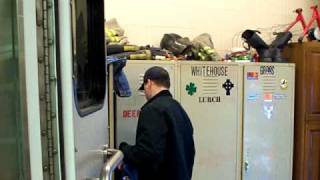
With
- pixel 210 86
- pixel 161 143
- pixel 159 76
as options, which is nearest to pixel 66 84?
pixel 161 143

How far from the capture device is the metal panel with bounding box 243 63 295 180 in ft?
11.2

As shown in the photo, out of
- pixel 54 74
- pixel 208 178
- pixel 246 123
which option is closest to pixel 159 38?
pixel 246 123

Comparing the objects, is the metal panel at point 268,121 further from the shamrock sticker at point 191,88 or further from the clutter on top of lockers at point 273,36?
the shamrock sticker at point 191,88

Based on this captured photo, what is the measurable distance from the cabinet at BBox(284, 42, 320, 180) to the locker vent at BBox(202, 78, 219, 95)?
933mm

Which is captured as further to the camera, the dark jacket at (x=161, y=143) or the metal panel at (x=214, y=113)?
the metal panel at (x=214, y=113)

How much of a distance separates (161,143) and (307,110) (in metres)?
1.84

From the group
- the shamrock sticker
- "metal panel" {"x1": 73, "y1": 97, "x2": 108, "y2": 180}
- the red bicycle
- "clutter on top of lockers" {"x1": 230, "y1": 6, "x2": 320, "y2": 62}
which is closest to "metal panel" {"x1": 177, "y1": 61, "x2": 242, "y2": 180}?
the shamrock sticker

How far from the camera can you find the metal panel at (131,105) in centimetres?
295

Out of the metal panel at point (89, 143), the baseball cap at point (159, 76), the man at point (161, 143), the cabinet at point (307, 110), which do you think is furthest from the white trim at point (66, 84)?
the cabinet at point (307, 110)

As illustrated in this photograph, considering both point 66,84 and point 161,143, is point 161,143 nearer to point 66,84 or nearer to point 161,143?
point 161,143

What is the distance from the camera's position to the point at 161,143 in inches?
95.5

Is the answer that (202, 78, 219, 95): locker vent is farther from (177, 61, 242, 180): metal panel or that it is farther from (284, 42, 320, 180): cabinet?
(284, 42, 320, 180): cabinet

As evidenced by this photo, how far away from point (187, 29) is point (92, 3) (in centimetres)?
264

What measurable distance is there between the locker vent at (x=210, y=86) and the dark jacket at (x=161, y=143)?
2.26ft
